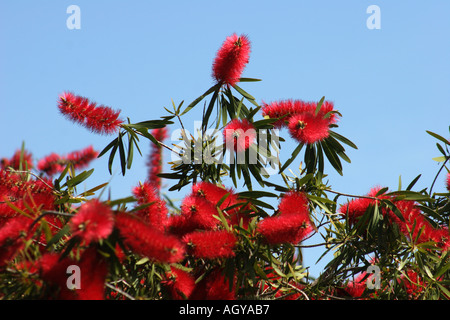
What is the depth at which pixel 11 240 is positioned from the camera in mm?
1695

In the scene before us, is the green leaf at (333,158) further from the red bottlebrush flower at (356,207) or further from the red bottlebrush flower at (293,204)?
the red bottlebrush flower at (293,204)

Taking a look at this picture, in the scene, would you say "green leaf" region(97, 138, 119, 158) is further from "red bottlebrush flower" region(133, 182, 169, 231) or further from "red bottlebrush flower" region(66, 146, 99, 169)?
"red bottlebrush flower" region(66, 146, 99, 169)

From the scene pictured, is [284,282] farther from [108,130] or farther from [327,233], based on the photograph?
[108,130]

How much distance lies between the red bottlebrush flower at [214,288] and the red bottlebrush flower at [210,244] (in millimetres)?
129

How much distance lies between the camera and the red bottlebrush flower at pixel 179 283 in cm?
197

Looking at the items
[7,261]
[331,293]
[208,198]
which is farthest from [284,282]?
[7,261]

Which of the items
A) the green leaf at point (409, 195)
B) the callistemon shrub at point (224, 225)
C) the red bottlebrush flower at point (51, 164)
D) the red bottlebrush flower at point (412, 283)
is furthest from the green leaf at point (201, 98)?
the red bottlebrush flower at point (51, 164)

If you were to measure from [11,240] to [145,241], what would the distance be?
451mm

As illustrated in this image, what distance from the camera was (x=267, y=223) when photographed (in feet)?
6.54

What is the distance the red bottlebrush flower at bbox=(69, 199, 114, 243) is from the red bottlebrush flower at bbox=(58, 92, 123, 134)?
Result: 3.58 ft

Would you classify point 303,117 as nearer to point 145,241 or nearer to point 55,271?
point 145,241

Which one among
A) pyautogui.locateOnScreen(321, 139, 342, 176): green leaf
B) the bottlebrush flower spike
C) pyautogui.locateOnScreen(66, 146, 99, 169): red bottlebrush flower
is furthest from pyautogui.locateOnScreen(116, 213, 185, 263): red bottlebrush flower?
pyautogui.locateOnScreen(66, 146, 99, 169): red bottlebrush flower

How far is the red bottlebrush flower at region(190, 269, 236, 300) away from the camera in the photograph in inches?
79.4
